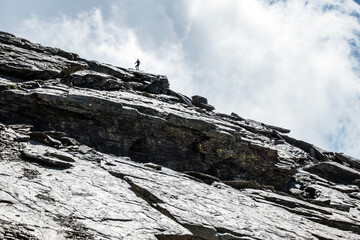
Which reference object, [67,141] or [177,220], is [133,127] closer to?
[67,141]

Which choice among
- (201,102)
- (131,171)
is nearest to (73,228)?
(131,171)

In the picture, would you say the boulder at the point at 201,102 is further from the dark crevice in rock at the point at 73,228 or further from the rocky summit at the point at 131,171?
the dark crevice in rock at the point at 73,228

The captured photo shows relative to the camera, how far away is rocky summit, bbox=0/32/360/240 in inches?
510

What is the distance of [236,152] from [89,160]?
59.3 feet

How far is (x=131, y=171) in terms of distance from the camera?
811 inches

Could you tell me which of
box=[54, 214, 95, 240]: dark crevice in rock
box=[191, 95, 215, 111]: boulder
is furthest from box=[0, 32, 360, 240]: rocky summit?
box=[191, 95, 215, 111]: boulder

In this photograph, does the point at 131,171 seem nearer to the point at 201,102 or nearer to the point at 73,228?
the point at 73,228

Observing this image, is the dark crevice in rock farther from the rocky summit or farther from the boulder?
the boulder

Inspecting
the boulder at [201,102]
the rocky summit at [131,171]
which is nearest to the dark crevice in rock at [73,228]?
the rocky summit at [131,171]

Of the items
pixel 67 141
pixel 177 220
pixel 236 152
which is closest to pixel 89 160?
pixel 67 141

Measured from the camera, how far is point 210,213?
57.9 ft

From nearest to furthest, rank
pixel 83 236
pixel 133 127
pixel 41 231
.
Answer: pixel 41 231
pixel 83 236
pixel 133 127

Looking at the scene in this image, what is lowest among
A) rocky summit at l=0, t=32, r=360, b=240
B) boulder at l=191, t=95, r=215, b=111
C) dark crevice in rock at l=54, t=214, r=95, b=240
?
dark crevice in rock at l=54, t=214, r=95, b=240

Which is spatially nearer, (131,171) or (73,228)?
(73,228)
